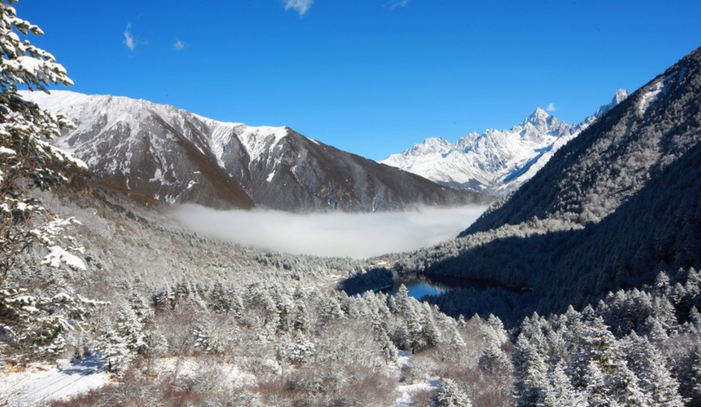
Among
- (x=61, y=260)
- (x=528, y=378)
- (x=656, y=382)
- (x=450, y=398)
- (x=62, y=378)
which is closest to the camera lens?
(x=61, y=260)

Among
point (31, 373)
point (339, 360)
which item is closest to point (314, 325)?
point (339, 360)

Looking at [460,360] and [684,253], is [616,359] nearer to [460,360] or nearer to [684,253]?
[460,360]

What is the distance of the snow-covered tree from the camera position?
11.5 meters

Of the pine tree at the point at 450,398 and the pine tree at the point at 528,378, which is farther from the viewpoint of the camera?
the pine tree at the point at 450,398

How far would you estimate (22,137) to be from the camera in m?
12.2

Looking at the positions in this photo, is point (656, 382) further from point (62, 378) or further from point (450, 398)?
point (62, 378)

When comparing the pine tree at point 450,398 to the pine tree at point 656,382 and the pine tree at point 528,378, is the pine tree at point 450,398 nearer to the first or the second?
the pine tree at point 528,378

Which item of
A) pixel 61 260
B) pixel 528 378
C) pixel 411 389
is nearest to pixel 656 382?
pixel 528 378

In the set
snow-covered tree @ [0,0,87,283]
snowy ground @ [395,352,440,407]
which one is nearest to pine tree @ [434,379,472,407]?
snowy ground @ [395,352,440,407]

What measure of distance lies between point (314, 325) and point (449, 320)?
115 ft

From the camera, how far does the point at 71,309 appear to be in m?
13.0

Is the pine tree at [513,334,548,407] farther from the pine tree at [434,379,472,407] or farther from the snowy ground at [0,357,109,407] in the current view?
the snowy ground at [0,357,109,407]

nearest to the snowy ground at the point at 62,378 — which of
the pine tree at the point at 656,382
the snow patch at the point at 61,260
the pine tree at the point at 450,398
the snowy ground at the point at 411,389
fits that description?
the snowy ground at the point at 411,389

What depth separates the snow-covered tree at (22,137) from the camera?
11.5m
